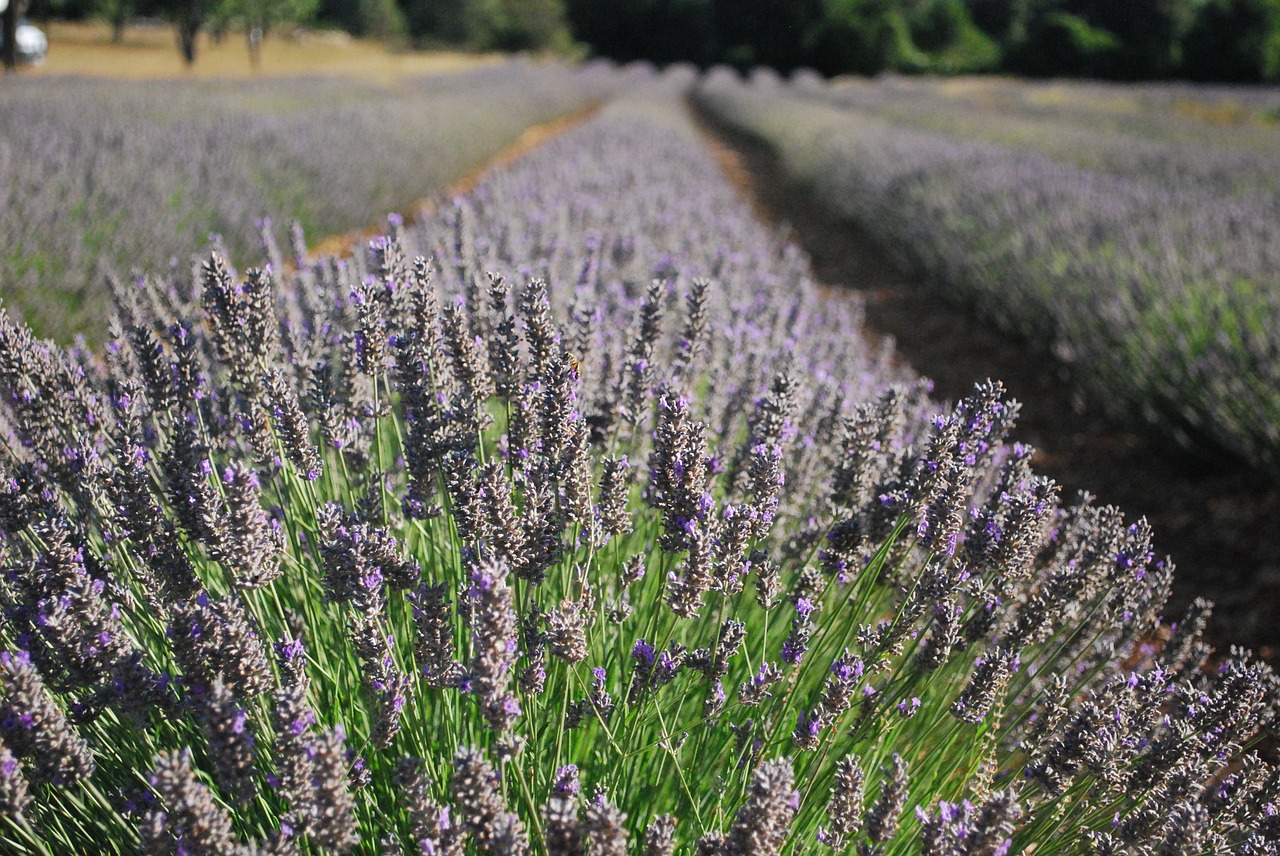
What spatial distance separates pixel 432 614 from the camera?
1.12m

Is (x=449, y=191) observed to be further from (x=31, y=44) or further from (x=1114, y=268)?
(x=31, y=44)

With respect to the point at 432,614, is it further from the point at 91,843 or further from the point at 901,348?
the point at 901,348

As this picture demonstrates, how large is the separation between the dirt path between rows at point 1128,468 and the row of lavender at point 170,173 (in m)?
3.71

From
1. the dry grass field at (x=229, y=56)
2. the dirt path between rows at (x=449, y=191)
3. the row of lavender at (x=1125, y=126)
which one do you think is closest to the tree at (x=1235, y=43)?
the row of lavender at (x=1125, y=126)

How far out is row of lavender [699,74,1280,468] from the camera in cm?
373

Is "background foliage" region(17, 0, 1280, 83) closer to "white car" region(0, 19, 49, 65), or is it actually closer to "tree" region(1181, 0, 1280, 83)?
"tree" region(1181, 0, 1280, 83)

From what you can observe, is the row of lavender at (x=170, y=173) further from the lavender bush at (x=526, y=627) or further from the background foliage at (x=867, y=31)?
the background foliage at (x=867, y=31)

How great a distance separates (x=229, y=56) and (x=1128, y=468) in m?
38.0

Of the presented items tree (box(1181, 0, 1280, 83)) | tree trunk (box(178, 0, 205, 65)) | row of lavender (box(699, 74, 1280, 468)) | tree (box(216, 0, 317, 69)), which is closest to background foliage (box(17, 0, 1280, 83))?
tree (box(1181, 0, 1280, 83))

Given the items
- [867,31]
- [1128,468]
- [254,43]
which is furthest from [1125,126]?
[254,43]

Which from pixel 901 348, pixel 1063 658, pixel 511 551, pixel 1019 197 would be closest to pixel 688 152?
pixel 1019 197

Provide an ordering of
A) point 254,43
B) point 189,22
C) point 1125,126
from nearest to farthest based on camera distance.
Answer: point 1125,126 < point 189,22 < point 254,43

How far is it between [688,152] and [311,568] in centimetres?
959

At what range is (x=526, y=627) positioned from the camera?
1.27m
